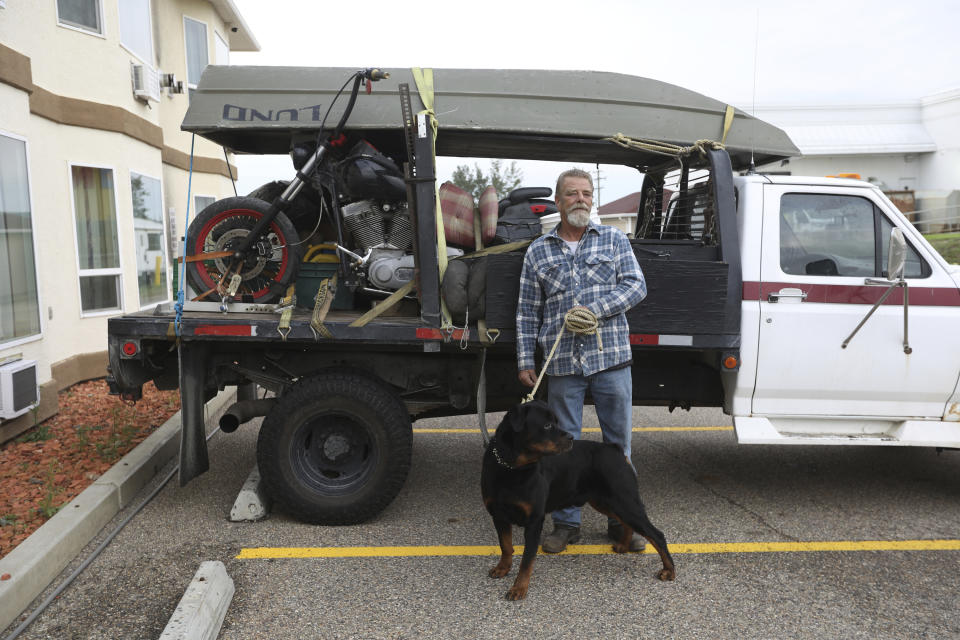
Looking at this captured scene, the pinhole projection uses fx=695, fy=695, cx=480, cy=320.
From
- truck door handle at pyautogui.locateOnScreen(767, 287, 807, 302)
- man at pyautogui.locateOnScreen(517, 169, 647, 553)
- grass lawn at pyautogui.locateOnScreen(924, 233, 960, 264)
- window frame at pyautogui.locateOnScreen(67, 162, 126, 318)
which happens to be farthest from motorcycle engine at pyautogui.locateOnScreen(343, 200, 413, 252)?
grass lawn at pyautogui.locateOnScreen(924, 233, 960, 264)

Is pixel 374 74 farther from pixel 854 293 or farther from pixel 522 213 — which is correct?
pixel 854 293

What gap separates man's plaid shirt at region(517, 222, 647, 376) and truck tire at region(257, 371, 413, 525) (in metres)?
0.96

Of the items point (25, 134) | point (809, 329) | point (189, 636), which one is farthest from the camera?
point (25, 134)

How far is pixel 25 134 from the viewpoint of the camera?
6402 mm

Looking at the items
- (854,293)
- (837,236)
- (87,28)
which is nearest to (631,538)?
(854,293)

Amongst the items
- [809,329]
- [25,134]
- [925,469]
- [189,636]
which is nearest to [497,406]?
[809,329]

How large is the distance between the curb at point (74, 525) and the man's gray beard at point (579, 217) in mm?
3207

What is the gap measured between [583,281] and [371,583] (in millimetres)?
1952

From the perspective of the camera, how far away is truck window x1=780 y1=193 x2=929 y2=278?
450 centimetres

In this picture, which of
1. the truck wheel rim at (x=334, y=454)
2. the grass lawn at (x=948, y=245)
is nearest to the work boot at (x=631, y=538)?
the truck wheel rim at (x=334, y=454)

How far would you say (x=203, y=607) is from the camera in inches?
119

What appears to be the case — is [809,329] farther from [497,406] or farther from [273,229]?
[273,229]

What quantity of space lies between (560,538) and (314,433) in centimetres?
163

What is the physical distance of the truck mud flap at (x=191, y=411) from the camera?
4242 mm
